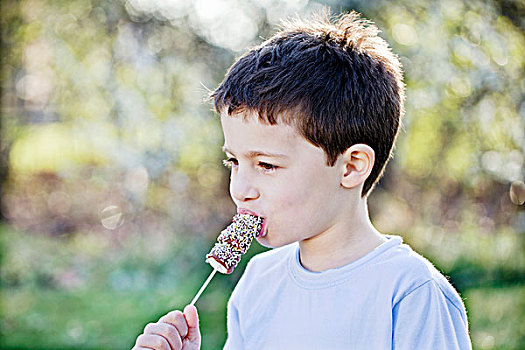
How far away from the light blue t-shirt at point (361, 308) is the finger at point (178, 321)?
8.6 inches

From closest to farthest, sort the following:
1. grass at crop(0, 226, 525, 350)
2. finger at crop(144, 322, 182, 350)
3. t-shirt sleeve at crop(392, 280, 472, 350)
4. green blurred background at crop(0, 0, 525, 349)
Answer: t-shirt sleeve at crop(392, 280, 472, 350)
finger at crop(144, 322, 182, 350)
grass at crop(0, 226, 525, 350)
green blurred background at crop(0, 0, 525, 349)

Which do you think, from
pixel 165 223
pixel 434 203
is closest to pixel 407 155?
pixel 434 203

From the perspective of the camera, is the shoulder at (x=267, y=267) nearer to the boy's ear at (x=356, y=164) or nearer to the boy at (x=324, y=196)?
the boy at (x=324, y=196)

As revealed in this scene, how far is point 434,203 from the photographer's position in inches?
199

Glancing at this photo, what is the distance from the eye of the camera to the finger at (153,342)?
1.73 metres

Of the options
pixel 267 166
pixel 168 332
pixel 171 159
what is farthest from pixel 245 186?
pixel 171 159

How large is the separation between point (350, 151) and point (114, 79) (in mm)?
3620

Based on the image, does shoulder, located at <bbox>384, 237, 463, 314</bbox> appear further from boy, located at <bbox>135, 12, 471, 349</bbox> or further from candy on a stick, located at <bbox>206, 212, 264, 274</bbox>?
candy on a stick, located at <bbox>206, 212, 264, 274</bbox>

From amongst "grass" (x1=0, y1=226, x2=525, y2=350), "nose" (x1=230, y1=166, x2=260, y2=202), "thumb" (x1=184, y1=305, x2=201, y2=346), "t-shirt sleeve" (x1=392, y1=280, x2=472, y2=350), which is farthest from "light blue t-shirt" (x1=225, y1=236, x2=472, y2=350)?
"grass" (x1=0, y1=226, x2=525, y2=350)

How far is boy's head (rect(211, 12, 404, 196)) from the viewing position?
179cm

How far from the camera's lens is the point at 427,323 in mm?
1648

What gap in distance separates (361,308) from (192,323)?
451 millimetres

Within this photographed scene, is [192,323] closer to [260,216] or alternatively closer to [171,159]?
[260,216]

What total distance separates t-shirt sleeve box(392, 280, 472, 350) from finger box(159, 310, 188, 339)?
0.54 metres
